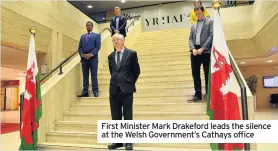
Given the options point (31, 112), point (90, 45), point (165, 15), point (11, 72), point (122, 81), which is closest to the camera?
point (122, 81)

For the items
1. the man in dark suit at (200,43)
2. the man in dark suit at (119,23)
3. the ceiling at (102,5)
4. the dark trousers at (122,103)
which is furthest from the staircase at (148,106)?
the ceiling at (102,5)

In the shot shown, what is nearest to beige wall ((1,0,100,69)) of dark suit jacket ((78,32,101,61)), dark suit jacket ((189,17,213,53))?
dark suit jacket ((78,32,101,61))

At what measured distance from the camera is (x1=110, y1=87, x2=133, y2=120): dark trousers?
3316mm

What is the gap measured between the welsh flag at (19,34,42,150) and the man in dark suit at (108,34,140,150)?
1263 millimetres

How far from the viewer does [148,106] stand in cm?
445

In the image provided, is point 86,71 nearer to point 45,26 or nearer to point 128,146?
point 128,146

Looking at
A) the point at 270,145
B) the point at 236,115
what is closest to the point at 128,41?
the point at 270,145

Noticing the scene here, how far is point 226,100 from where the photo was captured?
9.65ft

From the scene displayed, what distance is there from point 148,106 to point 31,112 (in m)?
1.91

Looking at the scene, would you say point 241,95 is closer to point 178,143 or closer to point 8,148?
point 178,143

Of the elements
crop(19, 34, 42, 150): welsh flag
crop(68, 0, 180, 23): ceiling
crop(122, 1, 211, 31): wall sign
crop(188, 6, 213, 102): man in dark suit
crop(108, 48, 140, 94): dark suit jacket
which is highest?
crop(68, 0, 180, 23): ceiling

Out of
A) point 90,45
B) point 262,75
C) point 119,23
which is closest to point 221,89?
point 90,45

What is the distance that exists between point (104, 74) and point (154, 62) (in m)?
1.36

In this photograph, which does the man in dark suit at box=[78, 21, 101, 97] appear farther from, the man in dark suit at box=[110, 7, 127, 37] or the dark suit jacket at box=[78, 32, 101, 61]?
the man in dark suit at box=[110, 7, 127, 37]
